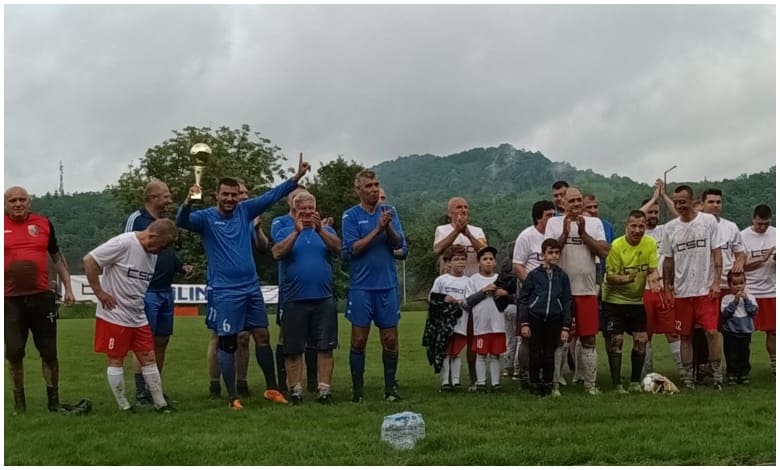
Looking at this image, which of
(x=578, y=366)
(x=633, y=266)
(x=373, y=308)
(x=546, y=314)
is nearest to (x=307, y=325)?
(x=373, y=308)

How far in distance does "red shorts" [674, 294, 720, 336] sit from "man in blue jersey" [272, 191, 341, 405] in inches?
156

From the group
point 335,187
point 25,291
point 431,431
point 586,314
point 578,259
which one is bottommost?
point 431,431

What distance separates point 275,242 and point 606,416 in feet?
12.6

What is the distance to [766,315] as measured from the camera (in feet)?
34.4

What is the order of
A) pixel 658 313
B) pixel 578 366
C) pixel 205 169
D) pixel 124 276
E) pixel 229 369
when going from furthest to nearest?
pixel 205 169 < pixel 578 366 < pixel 658 313 < pixel 229 369 < pixel 124 276

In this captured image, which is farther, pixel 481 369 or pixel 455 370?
pixel 455 370

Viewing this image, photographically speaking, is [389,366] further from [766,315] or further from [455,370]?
[766,315]

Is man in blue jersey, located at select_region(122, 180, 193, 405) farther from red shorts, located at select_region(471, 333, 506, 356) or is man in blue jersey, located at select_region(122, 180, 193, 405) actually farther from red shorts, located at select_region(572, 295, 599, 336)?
red shorts, located at select_region(572, 295, 599, 336)

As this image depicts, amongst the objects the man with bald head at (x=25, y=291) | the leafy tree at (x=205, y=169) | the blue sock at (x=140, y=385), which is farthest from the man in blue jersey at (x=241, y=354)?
the leafy tree at (x=205, y=169)

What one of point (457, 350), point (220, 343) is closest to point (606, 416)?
point (457, 350)

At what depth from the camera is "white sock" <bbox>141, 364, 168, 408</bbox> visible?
811 centimetres

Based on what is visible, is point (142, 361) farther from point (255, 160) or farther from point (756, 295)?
point (255, 160)

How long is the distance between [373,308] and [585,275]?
7.57 ft

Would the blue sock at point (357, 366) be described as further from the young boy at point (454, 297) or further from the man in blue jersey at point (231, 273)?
the young boy at point (454, 297)
